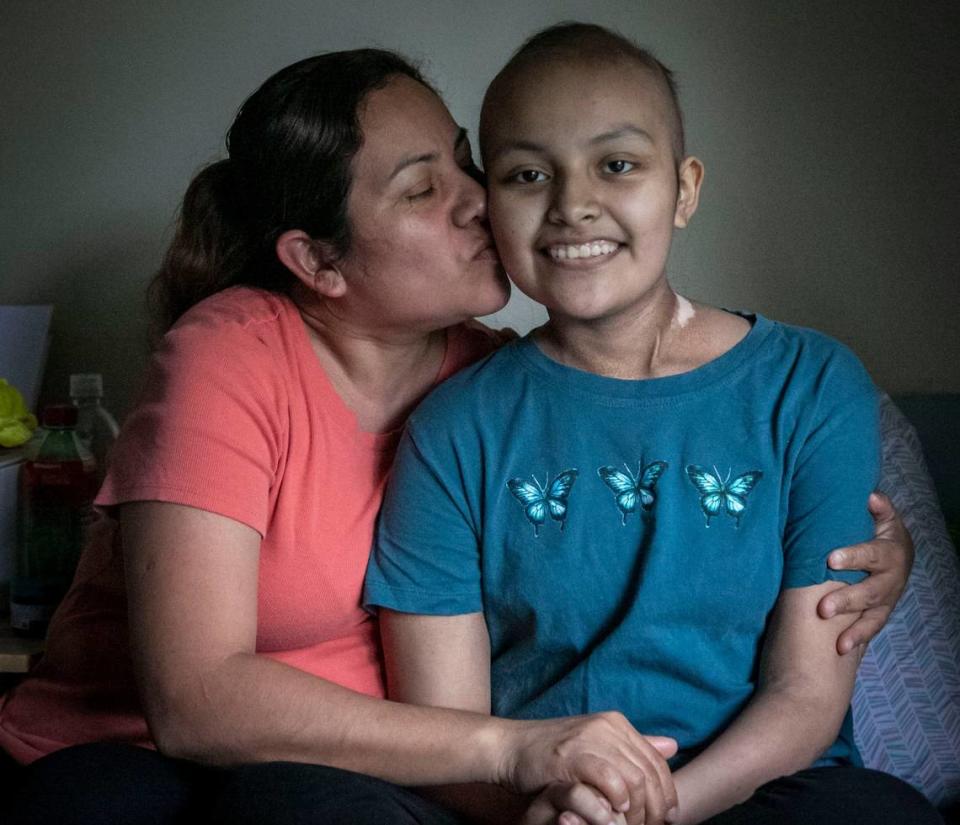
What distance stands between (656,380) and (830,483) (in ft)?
0.71

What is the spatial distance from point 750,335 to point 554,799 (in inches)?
22.1

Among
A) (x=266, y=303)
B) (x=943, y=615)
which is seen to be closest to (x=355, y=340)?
(x=266, y=303)

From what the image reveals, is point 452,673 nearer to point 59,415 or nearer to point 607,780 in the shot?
point 607,780

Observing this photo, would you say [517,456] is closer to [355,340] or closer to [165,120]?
[355,340]

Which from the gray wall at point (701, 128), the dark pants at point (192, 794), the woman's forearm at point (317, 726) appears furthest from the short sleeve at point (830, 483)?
the gray wall at point (701, 128)

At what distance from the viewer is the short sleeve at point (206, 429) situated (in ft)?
4.13

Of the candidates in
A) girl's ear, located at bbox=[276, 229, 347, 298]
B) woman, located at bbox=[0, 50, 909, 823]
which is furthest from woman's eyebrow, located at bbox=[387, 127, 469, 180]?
girl's ear, located at bbox=[276, 229, 347, 298]

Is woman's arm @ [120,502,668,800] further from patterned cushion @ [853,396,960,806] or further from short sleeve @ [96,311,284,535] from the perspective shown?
patterned cushion @ [853,396,960,806]

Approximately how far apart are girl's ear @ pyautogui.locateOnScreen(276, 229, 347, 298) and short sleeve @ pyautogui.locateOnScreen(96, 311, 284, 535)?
0.12 m

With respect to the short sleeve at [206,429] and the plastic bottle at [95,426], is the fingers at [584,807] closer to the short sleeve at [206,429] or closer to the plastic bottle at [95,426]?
the short sleeve at [206,429]

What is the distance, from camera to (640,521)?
1.31 m

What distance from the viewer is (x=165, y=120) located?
2.20 meters

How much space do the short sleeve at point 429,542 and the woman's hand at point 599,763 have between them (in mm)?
221

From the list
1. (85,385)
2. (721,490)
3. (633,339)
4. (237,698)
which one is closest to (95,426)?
(85,385)
